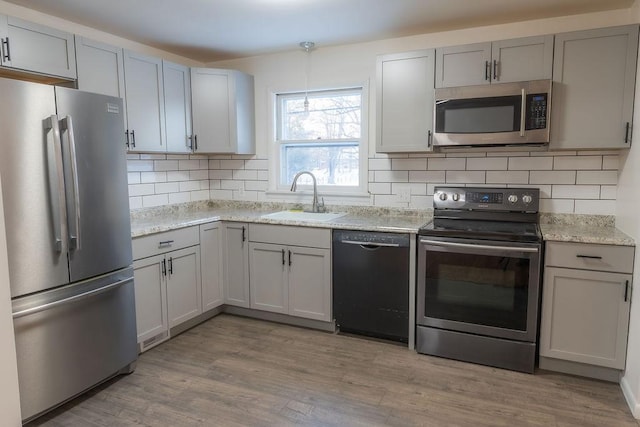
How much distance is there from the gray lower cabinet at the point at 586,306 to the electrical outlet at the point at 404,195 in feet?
3.76

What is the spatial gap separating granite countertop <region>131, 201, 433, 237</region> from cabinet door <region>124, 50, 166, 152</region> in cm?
59

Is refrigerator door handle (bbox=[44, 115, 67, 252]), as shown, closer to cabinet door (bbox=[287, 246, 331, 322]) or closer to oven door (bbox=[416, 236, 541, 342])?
cabinet door (bbox=[287, 246, 331, 322])

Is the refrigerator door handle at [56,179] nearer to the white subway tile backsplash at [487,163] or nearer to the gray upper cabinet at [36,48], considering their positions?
the gray upper cabinet at [36,48]

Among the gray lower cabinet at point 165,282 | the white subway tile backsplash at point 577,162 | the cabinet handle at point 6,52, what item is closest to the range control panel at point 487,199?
the white subway tile backsplash at point 577,162

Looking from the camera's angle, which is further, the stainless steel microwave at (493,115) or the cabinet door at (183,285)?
the cabinet door at (183,285)

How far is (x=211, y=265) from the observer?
11.2ft

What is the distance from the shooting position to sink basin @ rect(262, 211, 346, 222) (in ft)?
10.7

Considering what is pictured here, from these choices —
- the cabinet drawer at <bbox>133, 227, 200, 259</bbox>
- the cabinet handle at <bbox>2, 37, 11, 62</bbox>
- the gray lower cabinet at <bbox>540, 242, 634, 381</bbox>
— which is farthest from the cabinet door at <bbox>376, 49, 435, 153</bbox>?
the cabinet handle at <bbox>2, 37, 11, 62</bbox>

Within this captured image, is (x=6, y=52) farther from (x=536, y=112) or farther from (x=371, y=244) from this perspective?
(x=536, y=112)

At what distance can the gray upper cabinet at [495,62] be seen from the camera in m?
2.64

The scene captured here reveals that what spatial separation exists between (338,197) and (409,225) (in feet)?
2.88

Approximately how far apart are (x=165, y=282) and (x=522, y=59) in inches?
112

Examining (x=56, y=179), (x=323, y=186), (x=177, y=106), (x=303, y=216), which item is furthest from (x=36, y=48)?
(x=323, y=186)

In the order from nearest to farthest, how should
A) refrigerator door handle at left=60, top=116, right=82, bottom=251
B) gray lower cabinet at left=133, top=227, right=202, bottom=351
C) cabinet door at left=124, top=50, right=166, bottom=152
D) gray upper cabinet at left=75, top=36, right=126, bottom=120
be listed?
1. refrigerator door handle at left=60, top=116, right=82, bottom=251
2. gray upper cabinet at left=75, top=36, right=126, bottom=120
3. gray lower cabinet at left=133, top=227, right=202, bottom=351
4. cabinet door at left=124, top=50, right=166, bottom=152
